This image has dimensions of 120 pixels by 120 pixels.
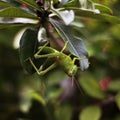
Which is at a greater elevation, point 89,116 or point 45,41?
point 45,41

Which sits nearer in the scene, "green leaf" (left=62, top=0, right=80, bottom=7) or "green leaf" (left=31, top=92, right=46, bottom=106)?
"green leaf" (left=62, top=0, right=80, bottom=7)

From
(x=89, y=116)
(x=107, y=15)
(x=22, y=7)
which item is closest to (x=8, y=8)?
(x=22, y=7)

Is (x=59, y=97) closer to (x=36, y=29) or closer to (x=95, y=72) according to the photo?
(x=95, y=72)

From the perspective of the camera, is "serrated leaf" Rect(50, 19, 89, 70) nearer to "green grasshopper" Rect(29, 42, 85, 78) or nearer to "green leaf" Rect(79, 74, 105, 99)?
"green grasshopper" Rect(29, 42, 85, 78)

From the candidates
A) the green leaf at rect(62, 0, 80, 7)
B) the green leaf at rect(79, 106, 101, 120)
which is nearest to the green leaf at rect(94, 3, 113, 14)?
the green leaf at rect(62, 0, 80, 7)

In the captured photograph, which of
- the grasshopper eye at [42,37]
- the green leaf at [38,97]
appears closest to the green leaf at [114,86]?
the green leaf at [38,97]

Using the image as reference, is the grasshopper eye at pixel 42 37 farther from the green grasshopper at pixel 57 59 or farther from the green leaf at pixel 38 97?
the green leaf at pixel 38 97

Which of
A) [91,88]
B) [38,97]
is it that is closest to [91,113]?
[91,88]
